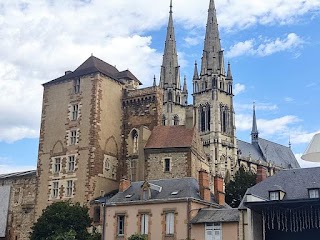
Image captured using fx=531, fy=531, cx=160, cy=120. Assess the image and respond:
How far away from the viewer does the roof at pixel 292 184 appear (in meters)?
31.6

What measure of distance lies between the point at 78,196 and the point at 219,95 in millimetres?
59017

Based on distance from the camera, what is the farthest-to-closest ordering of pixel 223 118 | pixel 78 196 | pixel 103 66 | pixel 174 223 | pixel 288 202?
pixel 223 118
pixel 103 66
pixel 78 196
pixel 174 223
pixel 288 202

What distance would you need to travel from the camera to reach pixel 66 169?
4725 cm

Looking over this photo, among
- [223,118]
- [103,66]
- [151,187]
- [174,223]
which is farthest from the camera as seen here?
[223,118]

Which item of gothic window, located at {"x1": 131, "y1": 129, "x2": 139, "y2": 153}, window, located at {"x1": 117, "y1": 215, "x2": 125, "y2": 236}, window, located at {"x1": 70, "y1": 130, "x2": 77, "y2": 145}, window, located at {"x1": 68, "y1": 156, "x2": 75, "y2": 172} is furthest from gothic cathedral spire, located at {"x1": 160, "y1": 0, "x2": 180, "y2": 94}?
window, located at {"x1": 117, "y1": 215, "x2": 125, "y2": 236}

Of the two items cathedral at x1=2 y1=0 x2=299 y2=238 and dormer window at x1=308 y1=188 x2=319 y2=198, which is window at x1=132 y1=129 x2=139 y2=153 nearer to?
→ cathedral at x1=2 y1=0 x2=299 y2=238

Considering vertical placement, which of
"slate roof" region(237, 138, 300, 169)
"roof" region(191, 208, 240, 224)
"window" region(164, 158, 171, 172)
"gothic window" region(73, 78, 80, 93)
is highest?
"slate roof" region(237, 138, 300, 169)

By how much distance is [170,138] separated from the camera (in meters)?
45.2

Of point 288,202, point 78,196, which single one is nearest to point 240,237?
point 288,202

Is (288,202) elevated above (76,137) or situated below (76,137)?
below

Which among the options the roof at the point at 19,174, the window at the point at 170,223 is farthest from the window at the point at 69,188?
the window at the point at 170,223

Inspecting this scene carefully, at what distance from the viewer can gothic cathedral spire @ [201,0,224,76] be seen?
327ft

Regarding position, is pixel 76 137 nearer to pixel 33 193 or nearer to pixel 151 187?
pixel 33 193

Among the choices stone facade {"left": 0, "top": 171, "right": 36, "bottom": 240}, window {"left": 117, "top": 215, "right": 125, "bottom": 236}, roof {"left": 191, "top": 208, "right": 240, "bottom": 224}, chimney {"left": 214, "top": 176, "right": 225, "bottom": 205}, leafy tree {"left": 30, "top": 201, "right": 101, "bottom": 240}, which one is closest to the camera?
roof {"left": 191, "top": 208, "right": 240, "bottom": 224}
